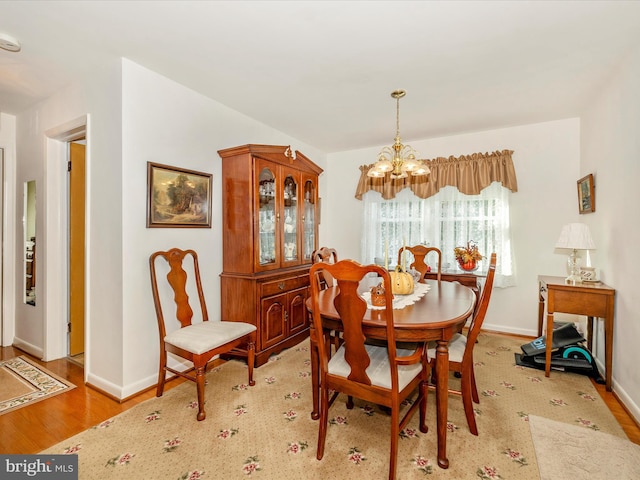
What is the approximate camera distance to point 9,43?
200 cm

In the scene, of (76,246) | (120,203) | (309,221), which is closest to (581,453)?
(309,221)

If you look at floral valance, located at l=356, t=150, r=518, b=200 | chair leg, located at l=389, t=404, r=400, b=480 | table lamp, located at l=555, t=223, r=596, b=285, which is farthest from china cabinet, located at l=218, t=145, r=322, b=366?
table lamp, located at l=555, t=223, r=596, b=285

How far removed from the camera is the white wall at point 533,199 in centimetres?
348

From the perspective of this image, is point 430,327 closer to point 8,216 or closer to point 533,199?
point 533,199

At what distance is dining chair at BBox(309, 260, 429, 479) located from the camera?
4.76 feet

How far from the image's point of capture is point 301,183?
3482mm

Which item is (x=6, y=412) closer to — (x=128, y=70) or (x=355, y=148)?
(x=128, y=70)

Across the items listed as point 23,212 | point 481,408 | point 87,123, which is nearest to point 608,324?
point 481,408

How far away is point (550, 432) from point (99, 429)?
2.77 metres

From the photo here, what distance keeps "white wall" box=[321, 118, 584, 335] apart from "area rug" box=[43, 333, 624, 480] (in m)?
1.26

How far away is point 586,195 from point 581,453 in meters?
2.43

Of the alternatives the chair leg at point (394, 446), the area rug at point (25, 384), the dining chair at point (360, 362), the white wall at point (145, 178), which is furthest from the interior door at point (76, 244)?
the chair leg at point (394, 446)

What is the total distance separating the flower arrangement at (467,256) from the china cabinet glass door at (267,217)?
7.17ft

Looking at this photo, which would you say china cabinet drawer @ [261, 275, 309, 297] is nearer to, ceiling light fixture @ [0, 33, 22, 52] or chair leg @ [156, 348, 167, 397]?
chair leg @ [156, 348, 167, 397]
